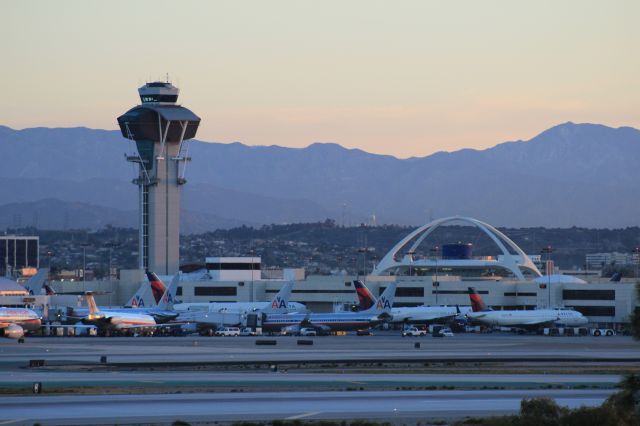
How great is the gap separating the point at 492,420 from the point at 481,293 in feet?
446

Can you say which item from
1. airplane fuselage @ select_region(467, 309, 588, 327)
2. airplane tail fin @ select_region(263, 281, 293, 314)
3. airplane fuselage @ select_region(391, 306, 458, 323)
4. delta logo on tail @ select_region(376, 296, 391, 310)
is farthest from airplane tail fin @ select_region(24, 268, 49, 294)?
airplane fuselage @ select_region(467, 309, 588, 327)

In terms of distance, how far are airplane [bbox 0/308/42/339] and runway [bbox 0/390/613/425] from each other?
203 feet

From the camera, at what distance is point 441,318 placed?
496 feet

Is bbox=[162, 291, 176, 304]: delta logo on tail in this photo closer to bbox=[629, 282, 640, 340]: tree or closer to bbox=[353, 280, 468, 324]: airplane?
bbox=[353, 280, 468, 324]: airplane

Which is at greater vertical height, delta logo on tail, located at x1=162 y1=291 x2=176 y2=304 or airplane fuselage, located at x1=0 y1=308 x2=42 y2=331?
delta logo on tail, located at x1=162 y1=291 x2=176 y2=304

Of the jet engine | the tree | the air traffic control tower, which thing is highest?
the air traffic control tower

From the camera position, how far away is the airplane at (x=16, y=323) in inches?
4542

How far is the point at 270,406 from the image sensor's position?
5162 centimetres

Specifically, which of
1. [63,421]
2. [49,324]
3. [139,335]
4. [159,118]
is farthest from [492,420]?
[159,118]

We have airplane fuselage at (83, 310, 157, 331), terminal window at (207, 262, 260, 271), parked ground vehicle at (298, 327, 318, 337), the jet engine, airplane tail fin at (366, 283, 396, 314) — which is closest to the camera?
the jet engine

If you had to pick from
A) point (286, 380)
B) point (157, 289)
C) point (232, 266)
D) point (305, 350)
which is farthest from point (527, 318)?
point (286, 380)

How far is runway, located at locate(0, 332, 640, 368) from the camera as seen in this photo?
83875 millimetres

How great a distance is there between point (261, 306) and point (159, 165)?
44399mm

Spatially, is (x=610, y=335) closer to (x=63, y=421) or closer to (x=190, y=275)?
(x=190, y=275)
